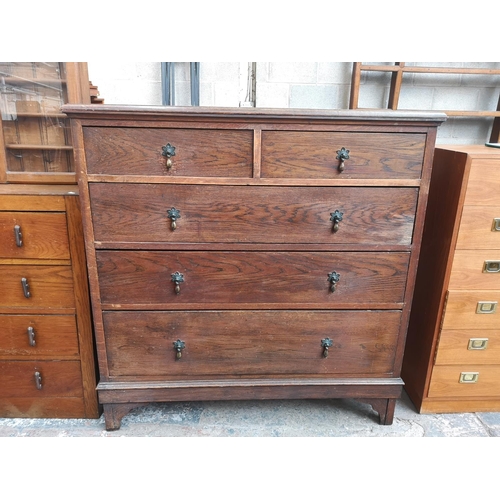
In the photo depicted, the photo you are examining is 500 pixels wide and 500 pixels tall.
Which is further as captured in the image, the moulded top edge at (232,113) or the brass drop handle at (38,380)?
the brass drop handle at (38,380)

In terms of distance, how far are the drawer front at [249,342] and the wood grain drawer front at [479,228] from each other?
416 mm

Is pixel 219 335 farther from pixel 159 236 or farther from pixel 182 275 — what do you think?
pixel 159 236

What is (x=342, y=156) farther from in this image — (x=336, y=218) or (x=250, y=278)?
(x=250, y=278)

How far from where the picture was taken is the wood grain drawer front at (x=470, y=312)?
1.64 metres

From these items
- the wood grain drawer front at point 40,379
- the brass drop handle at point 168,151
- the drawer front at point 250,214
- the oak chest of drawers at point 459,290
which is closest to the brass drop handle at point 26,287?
the wood grain drawer front at point 40,379

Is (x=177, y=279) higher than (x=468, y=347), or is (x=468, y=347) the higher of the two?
(x=177, y=279)

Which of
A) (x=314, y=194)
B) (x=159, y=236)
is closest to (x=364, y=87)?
(x=314, y=194)

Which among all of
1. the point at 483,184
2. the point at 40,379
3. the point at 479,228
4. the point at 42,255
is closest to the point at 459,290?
the point at 479,228

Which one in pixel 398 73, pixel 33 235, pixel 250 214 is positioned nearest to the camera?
pixel 250 214

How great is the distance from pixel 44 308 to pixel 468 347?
1819 millimetres

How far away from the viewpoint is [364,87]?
205 cm

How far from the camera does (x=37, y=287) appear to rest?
1583 mm

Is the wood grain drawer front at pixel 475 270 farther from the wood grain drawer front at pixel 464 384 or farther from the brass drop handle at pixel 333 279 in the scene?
the brass drop handle at pixel 333 279

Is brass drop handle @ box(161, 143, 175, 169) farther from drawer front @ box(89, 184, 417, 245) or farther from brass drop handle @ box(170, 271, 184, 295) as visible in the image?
brass drop handle @ box(170, 271, 184, 295)
